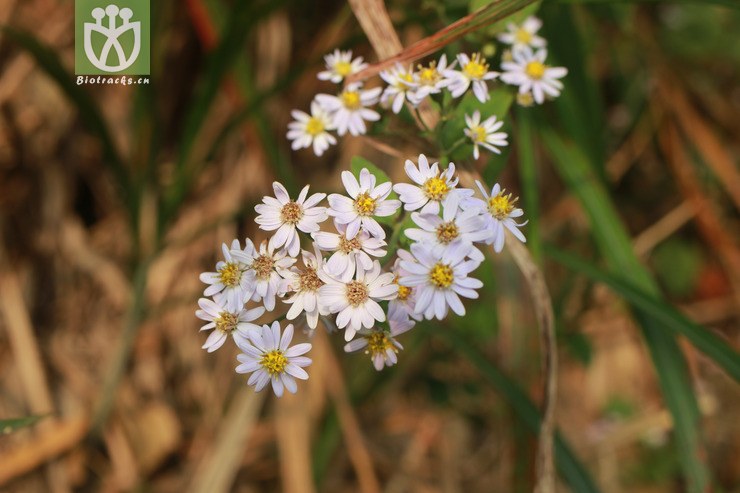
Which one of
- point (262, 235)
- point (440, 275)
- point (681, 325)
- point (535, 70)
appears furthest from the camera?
point (262, 235)

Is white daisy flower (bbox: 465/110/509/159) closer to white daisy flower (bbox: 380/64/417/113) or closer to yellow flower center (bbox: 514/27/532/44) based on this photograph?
white daisy flower (bbox: 380/64/417/113)

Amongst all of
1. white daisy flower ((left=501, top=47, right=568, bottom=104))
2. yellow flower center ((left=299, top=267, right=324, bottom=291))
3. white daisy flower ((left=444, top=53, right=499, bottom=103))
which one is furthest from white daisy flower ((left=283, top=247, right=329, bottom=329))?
white daisy flower ((left=501, top=47, right=568, bottom=104))

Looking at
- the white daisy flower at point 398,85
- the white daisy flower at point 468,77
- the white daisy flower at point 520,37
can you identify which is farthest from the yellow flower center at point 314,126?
the white daisy flower at point 520,37

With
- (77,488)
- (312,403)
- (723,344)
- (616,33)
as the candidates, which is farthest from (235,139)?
(723,344)

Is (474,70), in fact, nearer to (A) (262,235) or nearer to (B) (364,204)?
(B) (364,204)

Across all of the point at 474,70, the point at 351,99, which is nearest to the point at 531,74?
the point at 474,70

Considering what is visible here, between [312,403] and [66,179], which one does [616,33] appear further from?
[66,179]

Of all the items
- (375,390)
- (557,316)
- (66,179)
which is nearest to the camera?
(557,316)
